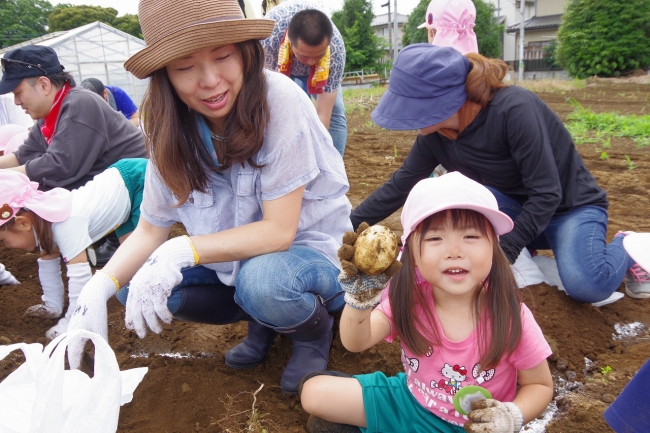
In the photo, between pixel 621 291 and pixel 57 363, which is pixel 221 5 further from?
pixel 621 291

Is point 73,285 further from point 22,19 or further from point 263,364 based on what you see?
point 22,19

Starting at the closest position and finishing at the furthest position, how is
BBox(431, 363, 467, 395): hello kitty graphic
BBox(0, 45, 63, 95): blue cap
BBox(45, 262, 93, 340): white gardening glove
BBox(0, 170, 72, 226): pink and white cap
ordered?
BBox(431, 363, 467, 395): hello kitty graphic
BBox(0, 170, 72, 226): pink and white cap
BBox(45, 262, 93, 340): white gardening glove
BBox(0, 45, 63, 95): blue cap

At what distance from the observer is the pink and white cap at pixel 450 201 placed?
122 centimetres

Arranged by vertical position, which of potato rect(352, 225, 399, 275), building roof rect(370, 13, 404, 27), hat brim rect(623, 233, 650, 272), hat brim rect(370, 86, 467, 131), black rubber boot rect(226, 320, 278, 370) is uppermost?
building roof rect(370, 13, 404, 27)

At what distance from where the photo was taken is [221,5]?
154 centimetres

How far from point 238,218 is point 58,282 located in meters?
1.37

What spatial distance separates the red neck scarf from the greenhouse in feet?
43.2

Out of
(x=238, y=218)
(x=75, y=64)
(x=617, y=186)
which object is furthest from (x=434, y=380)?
(x=75, y=64)

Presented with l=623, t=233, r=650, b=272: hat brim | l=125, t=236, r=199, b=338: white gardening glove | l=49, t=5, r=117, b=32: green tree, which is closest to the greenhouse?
l=125, t=236, r=199, b=338: white gardening glove

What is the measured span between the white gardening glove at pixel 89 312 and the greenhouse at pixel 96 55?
14.8 metres

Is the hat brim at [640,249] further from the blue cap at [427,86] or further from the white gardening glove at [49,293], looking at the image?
the white gardening glove at [49,293]

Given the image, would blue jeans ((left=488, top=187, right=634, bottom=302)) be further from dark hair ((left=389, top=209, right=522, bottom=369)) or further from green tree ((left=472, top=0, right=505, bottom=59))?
green tree ((left=472, top=0, right=505, bottom=59))

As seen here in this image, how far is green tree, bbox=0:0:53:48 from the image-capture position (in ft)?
Answer: 108

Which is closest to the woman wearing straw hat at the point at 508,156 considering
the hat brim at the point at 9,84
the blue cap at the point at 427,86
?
the blue cap at the point at 427,86
